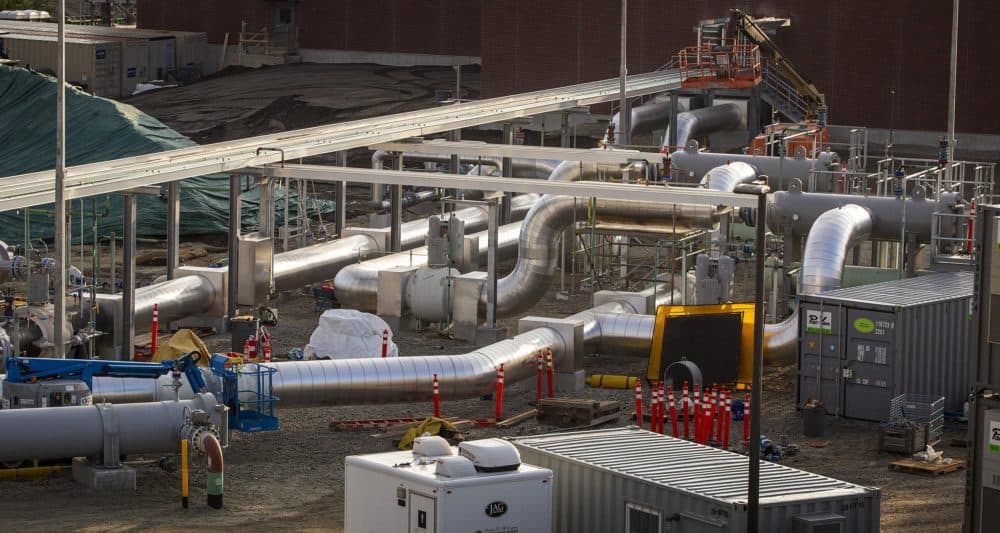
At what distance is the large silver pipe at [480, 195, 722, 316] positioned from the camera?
37156mm

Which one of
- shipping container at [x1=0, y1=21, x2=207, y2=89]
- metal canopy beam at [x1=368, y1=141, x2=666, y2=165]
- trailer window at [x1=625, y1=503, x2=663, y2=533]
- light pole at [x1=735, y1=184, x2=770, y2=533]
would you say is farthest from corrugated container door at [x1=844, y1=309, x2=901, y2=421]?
shipping container at [x1=0, y1=21, x2=207, y2=89]

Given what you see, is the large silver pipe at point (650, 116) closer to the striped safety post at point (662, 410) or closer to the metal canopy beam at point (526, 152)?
the metal canopy beam at point (526, 152)

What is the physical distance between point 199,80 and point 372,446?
187 feet

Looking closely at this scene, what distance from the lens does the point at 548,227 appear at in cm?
3772

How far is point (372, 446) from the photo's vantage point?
28375 mm

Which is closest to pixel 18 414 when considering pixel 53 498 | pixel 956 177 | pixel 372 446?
pixel 53 498

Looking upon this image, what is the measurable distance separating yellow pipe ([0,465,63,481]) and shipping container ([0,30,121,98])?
5285cm

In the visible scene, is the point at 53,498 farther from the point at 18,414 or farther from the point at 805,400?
the point at 805,400

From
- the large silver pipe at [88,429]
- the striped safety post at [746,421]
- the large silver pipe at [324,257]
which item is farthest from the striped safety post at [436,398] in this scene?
the large silver pipe at [324,257]

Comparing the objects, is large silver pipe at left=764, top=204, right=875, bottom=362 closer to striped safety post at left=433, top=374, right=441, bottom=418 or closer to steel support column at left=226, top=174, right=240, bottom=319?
striped safety post at left=433, top=374, right=441, bottom=418

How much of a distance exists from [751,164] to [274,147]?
12.3 meters

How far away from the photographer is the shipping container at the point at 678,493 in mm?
20469

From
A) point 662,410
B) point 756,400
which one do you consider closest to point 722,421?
point 662,410

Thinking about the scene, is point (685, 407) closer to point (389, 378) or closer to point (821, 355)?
point (821, 355)
